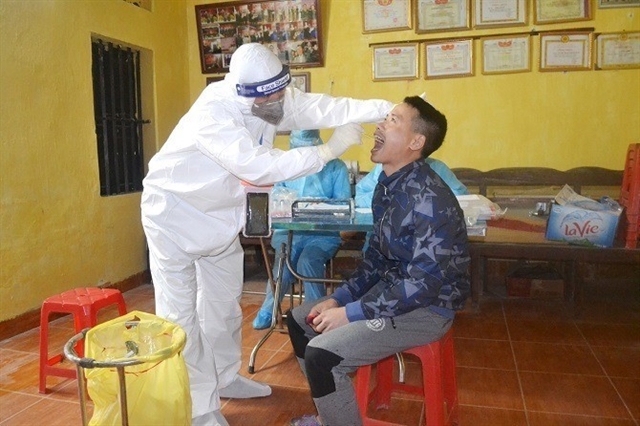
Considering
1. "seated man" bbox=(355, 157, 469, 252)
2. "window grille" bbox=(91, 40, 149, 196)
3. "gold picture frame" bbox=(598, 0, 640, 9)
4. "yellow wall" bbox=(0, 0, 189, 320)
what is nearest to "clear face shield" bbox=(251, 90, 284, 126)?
"seated man" bbox=(355, 157, 469, 252)

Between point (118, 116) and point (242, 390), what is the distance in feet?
8.71

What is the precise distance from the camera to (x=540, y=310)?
3.56m

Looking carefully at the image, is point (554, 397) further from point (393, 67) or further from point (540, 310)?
point (393, 67)

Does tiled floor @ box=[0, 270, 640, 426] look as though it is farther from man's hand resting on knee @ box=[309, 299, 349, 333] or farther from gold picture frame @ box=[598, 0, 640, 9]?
gold picture frame @ box=[598, 0, 640, 9]

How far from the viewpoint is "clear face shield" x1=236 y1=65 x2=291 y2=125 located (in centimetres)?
199

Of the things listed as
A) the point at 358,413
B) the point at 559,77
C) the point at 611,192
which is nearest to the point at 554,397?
the point at 358,413

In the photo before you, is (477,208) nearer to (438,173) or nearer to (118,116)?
(438,173)

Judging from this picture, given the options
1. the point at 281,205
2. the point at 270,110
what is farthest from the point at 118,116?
the point at 270,110

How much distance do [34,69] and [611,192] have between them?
13.5 ft

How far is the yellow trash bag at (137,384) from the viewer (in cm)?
136

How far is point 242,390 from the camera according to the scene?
7.68ft

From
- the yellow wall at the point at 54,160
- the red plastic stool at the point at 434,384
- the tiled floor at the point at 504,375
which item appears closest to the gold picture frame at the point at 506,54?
the tiled floor at the point at 504,375

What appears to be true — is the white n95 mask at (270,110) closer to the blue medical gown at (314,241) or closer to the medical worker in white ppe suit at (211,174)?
the medical worker in white ppe suit at (211,174)

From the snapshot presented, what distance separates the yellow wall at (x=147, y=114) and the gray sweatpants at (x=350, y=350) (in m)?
2.32
